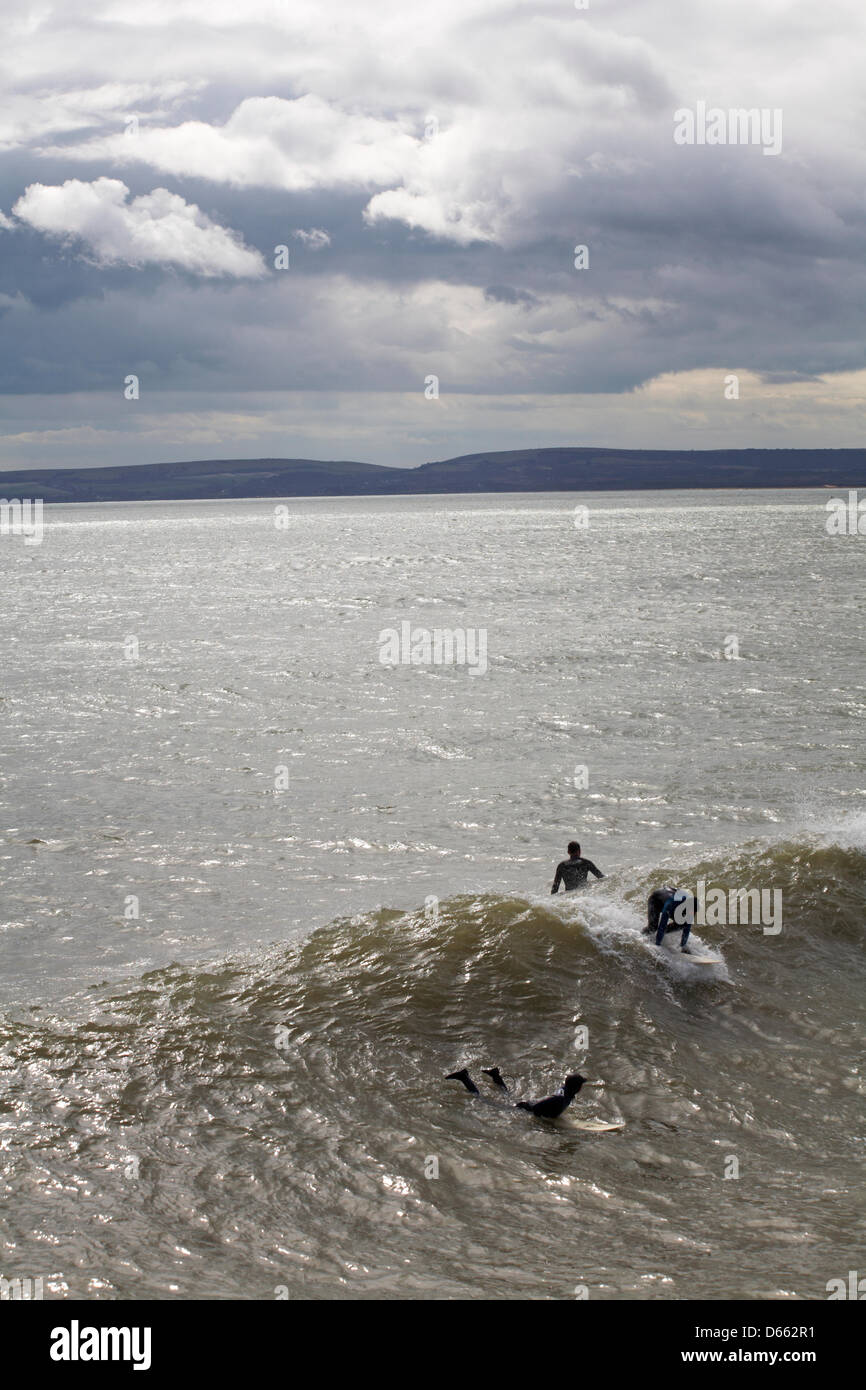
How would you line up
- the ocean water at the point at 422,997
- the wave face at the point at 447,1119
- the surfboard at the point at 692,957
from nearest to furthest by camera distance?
the wave face at the point at 447,1119, the ocean water at the point at 422,997, the surfboard at the point at 692,957

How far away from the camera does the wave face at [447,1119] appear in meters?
10.8

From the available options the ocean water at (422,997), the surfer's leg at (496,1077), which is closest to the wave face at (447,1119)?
the ocean water at (422,997)

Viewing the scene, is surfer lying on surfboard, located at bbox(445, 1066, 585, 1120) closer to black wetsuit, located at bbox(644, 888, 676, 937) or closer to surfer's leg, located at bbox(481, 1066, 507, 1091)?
surfer's leg, located at bbox(481, 1066, 507, 1091)

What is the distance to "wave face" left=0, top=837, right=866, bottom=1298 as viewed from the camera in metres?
10.8

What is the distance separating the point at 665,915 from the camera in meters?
18.7

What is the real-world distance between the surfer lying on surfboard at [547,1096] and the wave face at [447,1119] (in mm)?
190

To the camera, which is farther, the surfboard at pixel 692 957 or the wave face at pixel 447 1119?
the surfboard at pixel 692 957

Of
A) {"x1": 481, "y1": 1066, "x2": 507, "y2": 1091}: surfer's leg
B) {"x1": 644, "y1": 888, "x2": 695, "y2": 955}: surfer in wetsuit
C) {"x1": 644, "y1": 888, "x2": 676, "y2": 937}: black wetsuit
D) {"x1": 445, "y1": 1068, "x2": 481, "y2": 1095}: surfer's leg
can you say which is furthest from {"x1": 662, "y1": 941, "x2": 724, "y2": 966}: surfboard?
{"x1": 445, "y1": 1068, "x2": 481, "y2": 1095}: surfer's leg

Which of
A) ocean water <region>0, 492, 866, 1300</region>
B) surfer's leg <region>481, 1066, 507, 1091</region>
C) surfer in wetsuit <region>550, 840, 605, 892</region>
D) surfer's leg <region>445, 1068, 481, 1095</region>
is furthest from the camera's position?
surfer in wetsuit <region>550, 840, 605, 892</region>

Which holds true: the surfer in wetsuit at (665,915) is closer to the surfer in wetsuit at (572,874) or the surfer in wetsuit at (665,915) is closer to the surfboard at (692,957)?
the surfboard at (692,957)

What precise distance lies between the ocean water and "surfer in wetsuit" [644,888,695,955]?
349 mm

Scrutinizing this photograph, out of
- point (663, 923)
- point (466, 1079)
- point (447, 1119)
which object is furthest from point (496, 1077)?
point (663, 923)
